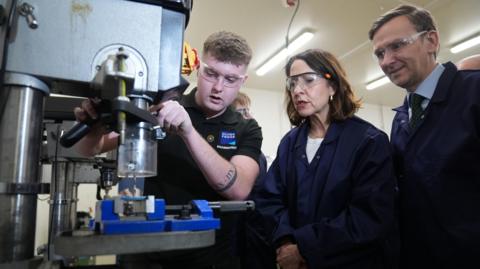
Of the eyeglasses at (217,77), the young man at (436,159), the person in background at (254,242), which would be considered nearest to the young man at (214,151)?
the eyeglasses at (217,77)

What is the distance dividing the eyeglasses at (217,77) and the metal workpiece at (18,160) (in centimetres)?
→ 69

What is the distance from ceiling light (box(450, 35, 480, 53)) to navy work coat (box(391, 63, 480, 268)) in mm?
3769

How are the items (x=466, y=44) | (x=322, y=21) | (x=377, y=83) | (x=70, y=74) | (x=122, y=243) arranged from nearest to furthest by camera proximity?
(x=122, y=243), (x=70, y=74), (x=322, y=21), (x=466, y=44), (x=377, y=83)

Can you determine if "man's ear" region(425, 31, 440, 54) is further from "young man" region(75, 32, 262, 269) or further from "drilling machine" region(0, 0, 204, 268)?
"drilling machine" region(0, 0, 204, 268)

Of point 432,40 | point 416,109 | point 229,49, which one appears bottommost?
point 416,109

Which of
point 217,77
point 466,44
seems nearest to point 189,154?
point 217,77

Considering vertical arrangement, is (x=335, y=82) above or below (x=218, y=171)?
above

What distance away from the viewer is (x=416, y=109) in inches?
49.4

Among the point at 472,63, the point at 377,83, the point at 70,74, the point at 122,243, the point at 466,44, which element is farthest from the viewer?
the point at 377,83

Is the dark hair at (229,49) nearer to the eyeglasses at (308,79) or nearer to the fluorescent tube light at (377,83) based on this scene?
the eyeglasses at (308,79)

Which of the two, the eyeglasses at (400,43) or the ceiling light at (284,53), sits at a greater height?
the ceiling light at (284,53)

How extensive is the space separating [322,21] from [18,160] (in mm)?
3701

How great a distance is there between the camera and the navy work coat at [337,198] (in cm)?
99

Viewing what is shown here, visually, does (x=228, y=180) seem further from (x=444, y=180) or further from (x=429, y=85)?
(x=429, y=85)
